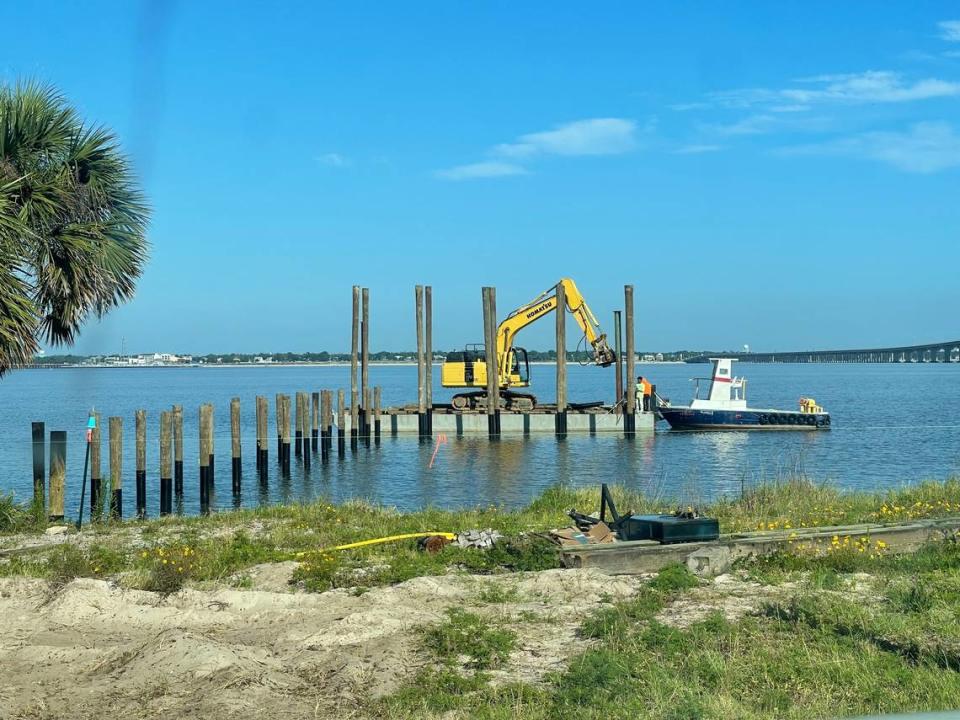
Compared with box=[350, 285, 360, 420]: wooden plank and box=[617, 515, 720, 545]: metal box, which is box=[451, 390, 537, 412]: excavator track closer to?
box=[350, 285, 360, 420]: wooden plank

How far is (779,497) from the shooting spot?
1659cm

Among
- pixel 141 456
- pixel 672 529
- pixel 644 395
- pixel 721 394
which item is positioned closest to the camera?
A: pixel 672 529

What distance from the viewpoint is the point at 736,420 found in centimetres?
4550

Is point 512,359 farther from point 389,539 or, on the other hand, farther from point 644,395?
point 389,539

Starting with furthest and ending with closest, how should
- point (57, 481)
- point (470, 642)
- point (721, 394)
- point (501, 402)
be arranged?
point (501, 402)
point (721, 394)
point (57, 481)
point (470, 642)

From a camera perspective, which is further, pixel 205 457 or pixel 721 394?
pixel 721 394

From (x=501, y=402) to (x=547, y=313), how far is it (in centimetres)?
534

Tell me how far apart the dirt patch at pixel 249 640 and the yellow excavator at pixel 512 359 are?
1393 inches

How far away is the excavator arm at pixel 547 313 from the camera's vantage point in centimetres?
4850

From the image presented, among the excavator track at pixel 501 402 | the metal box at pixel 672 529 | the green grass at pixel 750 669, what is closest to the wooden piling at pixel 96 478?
the metal box at pixel 672 529

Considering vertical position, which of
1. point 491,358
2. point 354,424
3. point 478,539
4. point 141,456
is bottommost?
point 354,424

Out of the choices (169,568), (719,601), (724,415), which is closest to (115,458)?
(169,568)

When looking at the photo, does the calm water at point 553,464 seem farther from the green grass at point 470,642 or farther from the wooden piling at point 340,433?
the green grass at point 470,642

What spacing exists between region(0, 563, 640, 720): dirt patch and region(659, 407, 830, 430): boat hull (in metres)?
35.7
